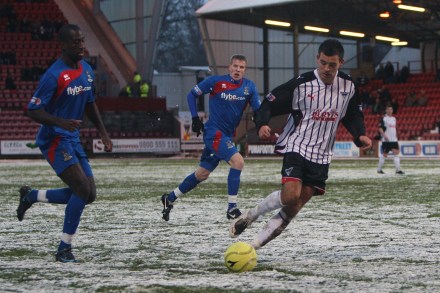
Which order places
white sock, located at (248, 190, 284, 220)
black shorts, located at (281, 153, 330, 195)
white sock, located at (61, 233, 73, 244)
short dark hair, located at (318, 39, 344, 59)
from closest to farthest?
short dark hair, located at (318, 39, 344, 59)
black shorts, located at (281, 153, 330, 195)
white sock, located at (248, 190, 284, 220)
white sock, located at (61, 233, 73, 244)

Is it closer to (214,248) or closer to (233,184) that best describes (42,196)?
(214,248)

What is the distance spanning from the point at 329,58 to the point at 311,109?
51 cm

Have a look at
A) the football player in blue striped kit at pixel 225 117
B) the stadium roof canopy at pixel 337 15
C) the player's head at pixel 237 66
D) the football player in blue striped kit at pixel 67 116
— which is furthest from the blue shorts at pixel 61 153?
the stadium roof canopy at pixel 337 15

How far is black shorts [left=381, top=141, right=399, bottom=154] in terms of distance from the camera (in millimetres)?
26761

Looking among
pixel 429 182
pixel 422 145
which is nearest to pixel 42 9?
pixel 422 145

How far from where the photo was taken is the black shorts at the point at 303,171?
816 centimetres

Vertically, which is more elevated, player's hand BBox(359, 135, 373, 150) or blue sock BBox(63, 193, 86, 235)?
player's hand BBox(359, 135, 373, 150)

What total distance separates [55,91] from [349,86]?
2.66 meters

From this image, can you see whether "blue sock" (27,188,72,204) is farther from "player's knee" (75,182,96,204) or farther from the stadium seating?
the stadium seating

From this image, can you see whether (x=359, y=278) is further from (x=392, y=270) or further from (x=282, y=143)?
(x=282, y=143)

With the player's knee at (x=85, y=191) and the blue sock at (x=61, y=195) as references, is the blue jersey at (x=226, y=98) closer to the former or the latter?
the blue sock at (x=61, y=195)

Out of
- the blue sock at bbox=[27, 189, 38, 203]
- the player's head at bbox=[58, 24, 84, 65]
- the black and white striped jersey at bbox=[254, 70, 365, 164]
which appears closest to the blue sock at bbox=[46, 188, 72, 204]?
the blue sock at bbox=[27, 189, 38, 203]

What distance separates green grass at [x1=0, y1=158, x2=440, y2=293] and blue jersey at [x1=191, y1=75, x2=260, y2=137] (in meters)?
1.32

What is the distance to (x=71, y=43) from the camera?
27.9 ft
